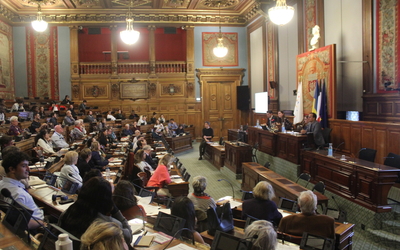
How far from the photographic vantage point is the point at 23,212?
2.36 m

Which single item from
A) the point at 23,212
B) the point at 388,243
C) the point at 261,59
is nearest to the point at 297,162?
the point at 388,243

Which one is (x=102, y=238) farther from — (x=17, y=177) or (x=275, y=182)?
(x=275, y=182)

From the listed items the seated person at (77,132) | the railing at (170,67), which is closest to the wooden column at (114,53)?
the railing at (170,67)

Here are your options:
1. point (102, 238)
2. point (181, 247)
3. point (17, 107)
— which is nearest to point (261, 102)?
point (17, 107)

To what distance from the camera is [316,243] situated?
2.72 meters

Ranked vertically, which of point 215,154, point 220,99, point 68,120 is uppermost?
point 220,99

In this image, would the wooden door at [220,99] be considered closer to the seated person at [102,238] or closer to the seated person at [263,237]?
the seated person at [263,237]

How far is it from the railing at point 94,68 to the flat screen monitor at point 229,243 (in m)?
13.8

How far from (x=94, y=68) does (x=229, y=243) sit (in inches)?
557

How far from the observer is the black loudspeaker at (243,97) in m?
15.1

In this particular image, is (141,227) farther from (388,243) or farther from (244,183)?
(244,183)

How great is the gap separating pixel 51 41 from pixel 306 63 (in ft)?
36.5

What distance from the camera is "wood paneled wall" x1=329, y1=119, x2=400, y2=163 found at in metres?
6.32

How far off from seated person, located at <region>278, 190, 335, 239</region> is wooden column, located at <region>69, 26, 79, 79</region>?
1337cm
